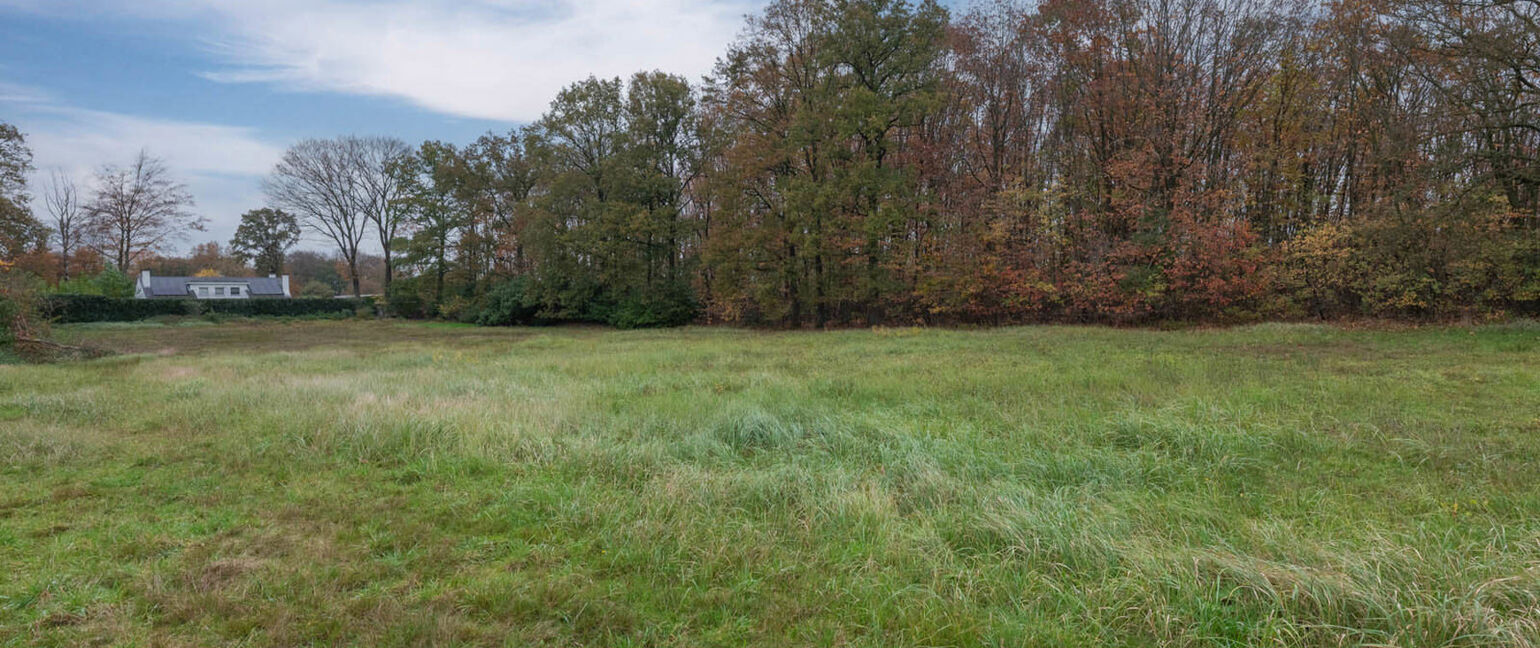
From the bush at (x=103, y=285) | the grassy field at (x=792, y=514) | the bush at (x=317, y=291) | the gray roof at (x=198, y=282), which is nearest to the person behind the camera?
the grassy field at (x=792, y=514)

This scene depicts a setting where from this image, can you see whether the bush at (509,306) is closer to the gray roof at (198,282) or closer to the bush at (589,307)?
the bush at (589,307)

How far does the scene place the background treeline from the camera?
50.8ft

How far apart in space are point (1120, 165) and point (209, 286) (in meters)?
74.2

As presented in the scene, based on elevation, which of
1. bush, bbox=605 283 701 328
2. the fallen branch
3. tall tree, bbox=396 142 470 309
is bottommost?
the fallen branch

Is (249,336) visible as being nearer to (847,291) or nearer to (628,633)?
(847,291)

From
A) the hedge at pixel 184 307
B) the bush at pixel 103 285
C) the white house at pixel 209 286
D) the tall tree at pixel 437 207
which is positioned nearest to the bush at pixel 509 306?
the tall tree at pixel 437 207

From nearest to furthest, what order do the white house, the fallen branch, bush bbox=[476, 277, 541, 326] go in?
the fallen branch → bush bbox=[476, 277, 541, 326] → the white house

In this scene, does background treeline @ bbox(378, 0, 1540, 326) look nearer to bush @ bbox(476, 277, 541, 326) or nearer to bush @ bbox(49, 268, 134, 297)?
bush @ bbox(476, 277, 541, 326)

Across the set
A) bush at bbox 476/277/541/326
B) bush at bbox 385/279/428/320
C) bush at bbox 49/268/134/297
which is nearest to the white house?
bush at bbox 49/268/134/297

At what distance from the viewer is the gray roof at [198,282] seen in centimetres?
5639

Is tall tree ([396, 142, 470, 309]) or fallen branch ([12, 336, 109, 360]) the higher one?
tall tree ([396, 142, 470, 309])

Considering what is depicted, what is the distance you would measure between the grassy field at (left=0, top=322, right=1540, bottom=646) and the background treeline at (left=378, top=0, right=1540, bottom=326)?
399 inches

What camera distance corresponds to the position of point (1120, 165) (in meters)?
20.1

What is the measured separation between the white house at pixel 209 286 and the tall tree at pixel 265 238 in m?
3.78
